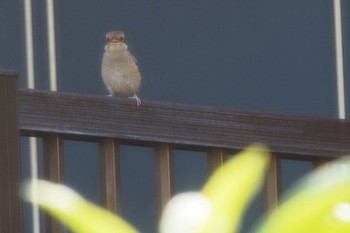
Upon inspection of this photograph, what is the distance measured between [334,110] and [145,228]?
1140mm

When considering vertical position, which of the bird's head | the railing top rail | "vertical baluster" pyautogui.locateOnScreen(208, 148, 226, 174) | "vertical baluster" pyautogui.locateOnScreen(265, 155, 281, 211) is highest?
the bird's head

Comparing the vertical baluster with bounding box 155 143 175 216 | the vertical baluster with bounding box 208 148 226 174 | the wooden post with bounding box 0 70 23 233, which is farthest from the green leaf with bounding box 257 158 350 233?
the vertical baluster with bounding box 208 148 226 174

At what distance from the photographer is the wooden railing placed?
249 centimetres

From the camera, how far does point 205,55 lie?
5.43 m

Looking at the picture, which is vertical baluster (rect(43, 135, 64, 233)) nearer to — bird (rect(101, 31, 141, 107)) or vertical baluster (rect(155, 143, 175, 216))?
vertical baluster (rect(155, 143, 175, 216))

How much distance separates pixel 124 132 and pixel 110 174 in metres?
0.11

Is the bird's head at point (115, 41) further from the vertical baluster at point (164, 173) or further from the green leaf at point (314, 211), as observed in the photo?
the green leaf at point (314, 211)

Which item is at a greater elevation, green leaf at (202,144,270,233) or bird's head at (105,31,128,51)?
bird's head at (105,31,128,51)

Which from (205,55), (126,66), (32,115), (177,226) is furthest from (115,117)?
(205,55)

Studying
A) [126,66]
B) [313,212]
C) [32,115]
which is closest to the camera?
[313,212]

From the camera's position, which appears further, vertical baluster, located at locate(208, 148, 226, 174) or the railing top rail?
vertical baluster, located at locate(208, 148, 226, 174)

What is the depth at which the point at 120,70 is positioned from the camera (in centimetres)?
513

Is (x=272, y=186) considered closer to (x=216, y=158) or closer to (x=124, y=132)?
(x=216, y=158)

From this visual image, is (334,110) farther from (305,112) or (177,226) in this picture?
(177,226)
